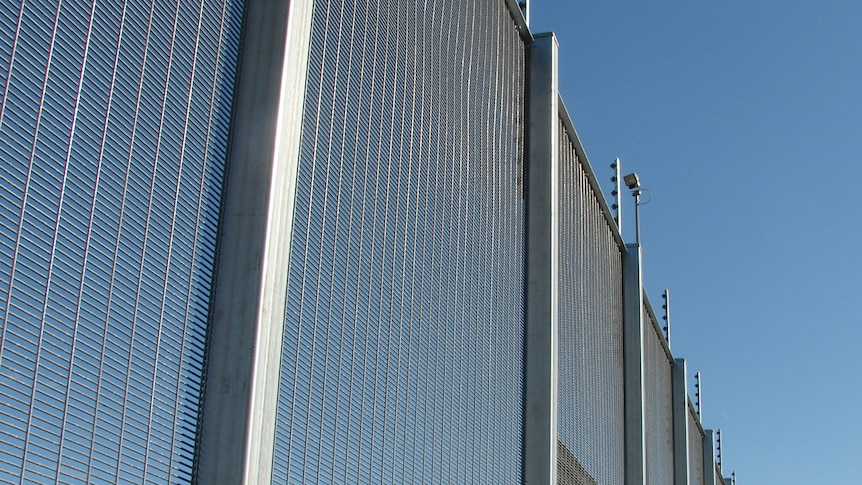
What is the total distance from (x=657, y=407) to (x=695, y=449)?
726 centimetres

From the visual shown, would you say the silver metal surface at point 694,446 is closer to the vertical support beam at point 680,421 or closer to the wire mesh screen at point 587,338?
the vertical support beam at point 680,421

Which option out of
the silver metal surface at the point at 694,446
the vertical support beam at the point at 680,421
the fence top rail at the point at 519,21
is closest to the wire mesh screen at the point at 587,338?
the fence top rail at the point at 519,21

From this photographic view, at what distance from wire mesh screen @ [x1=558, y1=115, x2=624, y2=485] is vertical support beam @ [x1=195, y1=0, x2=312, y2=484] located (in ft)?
21.9

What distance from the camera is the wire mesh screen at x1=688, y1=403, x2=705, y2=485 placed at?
25.5 meters

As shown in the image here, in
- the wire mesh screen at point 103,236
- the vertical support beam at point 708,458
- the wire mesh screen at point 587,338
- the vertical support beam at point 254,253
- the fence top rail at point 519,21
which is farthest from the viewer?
the vertical support beam at point 708,458

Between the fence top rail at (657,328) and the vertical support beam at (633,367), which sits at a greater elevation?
the fence top rail at (657,328)

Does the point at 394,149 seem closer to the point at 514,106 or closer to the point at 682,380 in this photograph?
the point at 514,106

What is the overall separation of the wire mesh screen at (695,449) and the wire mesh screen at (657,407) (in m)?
2.64

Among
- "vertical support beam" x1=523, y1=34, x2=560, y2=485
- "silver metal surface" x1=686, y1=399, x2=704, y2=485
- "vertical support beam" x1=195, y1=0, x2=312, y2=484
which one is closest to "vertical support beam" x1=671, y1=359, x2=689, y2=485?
"silver metal surface" x1=686, y1=399, x2=704, y2=485

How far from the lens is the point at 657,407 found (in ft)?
66.9

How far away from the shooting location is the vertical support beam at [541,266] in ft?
35.6

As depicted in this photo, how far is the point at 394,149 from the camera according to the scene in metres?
7.84

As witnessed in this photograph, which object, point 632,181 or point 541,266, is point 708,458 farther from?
point 541,266

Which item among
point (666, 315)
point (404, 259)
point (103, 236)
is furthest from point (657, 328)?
point (103, 236)
